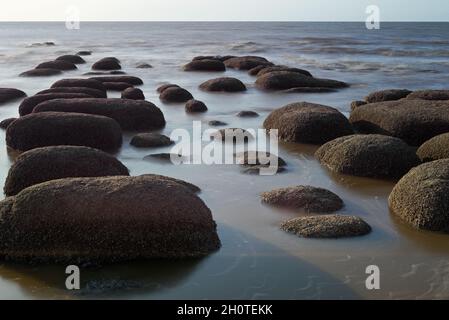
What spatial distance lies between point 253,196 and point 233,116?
8935 millimetres

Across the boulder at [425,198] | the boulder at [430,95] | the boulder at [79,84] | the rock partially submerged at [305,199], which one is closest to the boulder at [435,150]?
the boulder at [425,198]

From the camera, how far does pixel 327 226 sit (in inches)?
340

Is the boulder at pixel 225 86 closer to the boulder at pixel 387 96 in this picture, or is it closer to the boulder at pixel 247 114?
the boulder at pixel 387 96

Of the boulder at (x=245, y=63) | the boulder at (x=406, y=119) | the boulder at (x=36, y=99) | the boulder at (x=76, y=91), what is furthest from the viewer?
the boulder at (x=245, y=63)

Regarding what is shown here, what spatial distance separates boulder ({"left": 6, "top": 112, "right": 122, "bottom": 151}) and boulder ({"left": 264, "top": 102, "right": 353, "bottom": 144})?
4.10 m

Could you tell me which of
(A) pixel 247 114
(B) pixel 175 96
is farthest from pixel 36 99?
(A) pixel 247 114

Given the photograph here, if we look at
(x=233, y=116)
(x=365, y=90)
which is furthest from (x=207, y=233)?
(x=365, y=90)

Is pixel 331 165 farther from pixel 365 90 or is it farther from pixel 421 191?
pixel 365 90

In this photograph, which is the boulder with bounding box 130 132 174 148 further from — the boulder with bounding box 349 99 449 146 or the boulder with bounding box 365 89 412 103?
the boulder with bounding box 365 89 412 103

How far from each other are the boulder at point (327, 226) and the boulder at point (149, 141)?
20.5 feet

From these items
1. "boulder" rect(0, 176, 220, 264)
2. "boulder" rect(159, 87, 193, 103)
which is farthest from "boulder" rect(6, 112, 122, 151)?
→ "boulder" rect(159, 87, 193, 103)

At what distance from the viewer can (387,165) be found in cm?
1178

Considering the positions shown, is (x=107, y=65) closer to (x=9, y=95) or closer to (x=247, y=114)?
(x=9, y=95)

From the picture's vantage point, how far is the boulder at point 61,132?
14.0 meters
